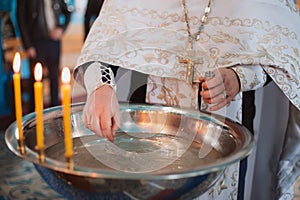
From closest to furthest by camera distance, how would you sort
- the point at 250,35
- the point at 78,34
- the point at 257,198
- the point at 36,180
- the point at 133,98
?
the point at 250,35
the point at 133,98
the point at 257,198
the point at 36,180
the point at 78,34

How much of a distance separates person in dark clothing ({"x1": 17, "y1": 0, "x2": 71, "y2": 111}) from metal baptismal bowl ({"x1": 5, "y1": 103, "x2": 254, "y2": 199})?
92.1 inches

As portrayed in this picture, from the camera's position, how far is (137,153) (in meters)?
0.93

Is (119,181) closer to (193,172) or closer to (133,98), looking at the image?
(193,172)

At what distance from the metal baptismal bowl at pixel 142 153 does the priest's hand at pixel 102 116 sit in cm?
2

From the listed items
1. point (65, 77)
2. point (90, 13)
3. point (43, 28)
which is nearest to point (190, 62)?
point (65, 77)

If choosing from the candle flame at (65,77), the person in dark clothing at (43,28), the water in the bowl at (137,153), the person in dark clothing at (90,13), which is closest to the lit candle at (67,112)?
the candle flame at (65,77)

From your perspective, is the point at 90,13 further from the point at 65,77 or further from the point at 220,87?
the point at 65,77

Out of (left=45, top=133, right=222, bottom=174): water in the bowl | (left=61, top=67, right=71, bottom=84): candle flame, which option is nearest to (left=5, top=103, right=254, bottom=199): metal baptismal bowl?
(left=45, top=133, right=222, bottom=174): water in the bowl

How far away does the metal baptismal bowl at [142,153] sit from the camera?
0.69 metres

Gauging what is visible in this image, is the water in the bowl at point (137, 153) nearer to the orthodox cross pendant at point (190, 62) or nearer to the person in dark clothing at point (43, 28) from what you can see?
the orthodox cross pendant at point (190, 62)

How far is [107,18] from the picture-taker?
4.15 feet

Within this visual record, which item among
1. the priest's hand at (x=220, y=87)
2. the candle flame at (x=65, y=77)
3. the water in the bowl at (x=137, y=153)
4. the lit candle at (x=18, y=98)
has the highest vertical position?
the candle flame at (x=65, y=77)

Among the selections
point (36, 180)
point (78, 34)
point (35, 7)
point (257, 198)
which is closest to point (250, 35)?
point (257, 198)

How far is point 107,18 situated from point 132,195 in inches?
25.2
